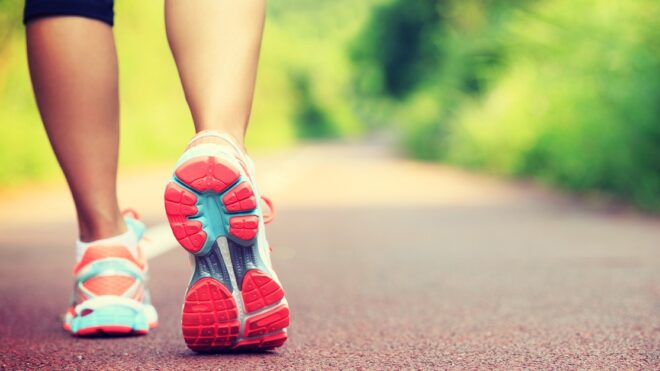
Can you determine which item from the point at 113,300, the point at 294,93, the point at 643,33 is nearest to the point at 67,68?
the point at 113,300

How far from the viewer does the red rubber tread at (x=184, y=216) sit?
1.60 m

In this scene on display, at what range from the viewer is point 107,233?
2.06 metres

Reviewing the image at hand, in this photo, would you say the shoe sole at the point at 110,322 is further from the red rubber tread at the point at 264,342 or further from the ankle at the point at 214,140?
the ankle at the point at 214,140

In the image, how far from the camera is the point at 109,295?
200 cm

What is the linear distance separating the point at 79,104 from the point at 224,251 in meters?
0.63

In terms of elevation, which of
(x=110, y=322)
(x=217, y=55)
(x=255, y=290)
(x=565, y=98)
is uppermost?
(x=565, y=98)

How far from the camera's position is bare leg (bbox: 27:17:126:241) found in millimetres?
2035

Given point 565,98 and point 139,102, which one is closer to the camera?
point 565,98

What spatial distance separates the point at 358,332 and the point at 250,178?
1.92ft

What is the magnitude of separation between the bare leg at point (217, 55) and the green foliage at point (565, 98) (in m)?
4.96

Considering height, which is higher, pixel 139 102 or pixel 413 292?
pixel 139 102

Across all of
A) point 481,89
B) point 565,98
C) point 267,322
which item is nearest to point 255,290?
point 267,322

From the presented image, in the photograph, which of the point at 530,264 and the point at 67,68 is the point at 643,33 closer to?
the point at 530,264

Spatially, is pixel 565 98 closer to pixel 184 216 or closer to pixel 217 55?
pixel 217 55
